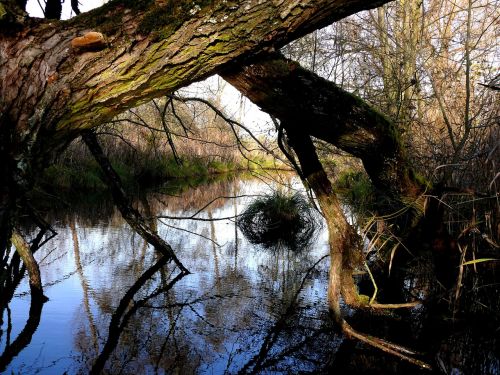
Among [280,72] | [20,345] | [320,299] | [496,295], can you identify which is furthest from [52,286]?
[496,295]

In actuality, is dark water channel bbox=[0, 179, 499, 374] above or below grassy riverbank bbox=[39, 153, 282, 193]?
below

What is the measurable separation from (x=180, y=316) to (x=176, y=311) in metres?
0.13

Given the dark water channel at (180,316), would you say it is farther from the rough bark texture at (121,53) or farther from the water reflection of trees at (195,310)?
the rough bark texture at (121,53)

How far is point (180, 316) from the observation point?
156 inches

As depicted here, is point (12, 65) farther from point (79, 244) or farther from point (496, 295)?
point (79, 244)

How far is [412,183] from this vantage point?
10.8 feet

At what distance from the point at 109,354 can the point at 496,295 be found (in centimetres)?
310

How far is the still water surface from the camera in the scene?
320cm

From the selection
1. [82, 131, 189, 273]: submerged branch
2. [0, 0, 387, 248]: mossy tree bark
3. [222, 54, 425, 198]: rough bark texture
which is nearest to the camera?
[0, 0, 387, 248]: mossy tree bark

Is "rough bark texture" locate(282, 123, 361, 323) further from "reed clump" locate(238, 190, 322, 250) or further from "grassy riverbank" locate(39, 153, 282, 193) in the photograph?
"reed clump" locate(238, 190, 322, 250)

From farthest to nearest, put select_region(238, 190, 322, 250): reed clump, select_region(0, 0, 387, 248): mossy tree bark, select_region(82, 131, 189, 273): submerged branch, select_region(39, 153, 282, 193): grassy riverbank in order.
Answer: select_region(39, 153, 282, 193): grassy riverbank, select_region(238, 190, 322, 250): reed clump, select_region(82, 131, 189, 273): submerged branch, select_region(0, 0, 387, 248): mossy tree bark

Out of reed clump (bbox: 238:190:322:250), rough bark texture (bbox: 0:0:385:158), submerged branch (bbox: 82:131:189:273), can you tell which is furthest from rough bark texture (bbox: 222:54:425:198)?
reed clump (bbox: 238:190:322:250)

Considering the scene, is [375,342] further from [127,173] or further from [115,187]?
[127,173]

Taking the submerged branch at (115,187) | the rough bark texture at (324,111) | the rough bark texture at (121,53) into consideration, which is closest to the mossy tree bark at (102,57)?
the rough bark texture at (121,53)
